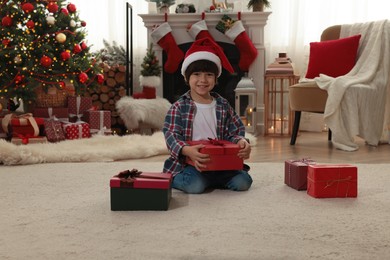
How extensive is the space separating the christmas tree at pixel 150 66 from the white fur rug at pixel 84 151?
1.12 metres

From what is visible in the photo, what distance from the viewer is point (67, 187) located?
7.43 feet

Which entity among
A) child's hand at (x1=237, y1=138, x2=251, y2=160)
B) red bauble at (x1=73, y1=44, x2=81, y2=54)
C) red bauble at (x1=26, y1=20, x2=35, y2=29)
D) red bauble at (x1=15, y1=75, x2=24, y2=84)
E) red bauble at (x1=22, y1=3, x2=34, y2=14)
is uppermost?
red bauble at (x1=22, y1=3, x2=34, y2=14)

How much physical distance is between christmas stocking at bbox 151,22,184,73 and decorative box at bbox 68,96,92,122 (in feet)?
3.10

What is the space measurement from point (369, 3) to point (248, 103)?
5.05 feet

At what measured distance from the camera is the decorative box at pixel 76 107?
14.1 ft

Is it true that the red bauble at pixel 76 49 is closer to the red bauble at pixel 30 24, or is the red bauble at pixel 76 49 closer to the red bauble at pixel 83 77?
the red bauble at pixel 83 77

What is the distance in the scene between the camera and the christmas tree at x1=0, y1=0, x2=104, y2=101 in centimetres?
381

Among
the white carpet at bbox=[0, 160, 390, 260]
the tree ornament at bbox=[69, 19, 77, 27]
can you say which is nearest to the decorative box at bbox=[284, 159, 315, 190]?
the white carpet at bbox=[0, 160, 390, 260]

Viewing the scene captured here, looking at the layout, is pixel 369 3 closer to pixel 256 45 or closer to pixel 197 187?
pixel 256 45

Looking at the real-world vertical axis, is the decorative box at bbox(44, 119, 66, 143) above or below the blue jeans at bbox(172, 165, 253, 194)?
above

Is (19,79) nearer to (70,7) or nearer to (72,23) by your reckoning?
(72,23)

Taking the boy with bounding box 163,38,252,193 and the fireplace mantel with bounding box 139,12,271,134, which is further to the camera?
the fireplace mantel with bounding box 139,12,271,134

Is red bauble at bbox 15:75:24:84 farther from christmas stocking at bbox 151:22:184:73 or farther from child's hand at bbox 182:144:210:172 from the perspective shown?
child's hand at bbox 182:144:210:172

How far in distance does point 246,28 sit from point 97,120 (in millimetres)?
1639
